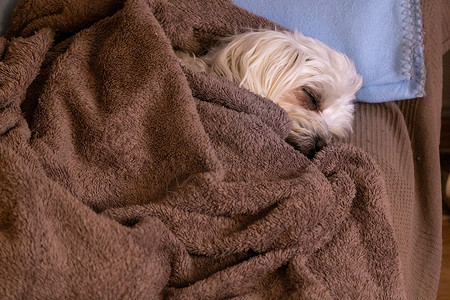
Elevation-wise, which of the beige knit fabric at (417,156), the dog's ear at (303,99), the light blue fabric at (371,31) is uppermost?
the light blue fabric at (371,31)

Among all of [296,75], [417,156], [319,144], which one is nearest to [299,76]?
[296,75]

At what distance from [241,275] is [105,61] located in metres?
0.59

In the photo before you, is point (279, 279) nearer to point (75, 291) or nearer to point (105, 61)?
point (75, 291)

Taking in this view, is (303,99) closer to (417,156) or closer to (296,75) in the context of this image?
(296,75)

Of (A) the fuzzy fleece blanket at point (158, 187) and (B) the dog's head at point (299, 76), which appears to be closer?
(A) the fuzzy fleece blanket at point (158, 187)

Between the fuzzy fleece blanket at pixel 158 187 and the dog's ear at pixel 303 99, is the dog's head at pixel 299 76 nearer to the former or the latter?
the dog's ear at pixel 303 99

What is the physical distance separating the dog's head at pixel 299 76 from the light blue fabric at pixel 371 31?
47 mm

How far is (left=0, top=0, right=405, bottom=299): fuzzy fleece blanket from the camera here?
79cm

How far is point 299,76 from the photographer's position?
1.27 m

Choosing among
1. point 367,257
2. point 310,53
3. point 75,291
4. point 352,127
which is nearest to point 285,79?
point 310,53

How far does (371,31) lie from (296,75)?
251 mm

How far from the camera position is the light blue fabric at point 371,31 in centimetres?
130

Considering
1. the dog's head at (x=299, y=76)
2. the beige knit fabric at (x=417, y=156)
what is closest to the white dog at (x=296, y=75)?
the dog's head at (x=299, y=76)

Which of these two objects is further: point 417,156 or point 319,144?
point 417,156
